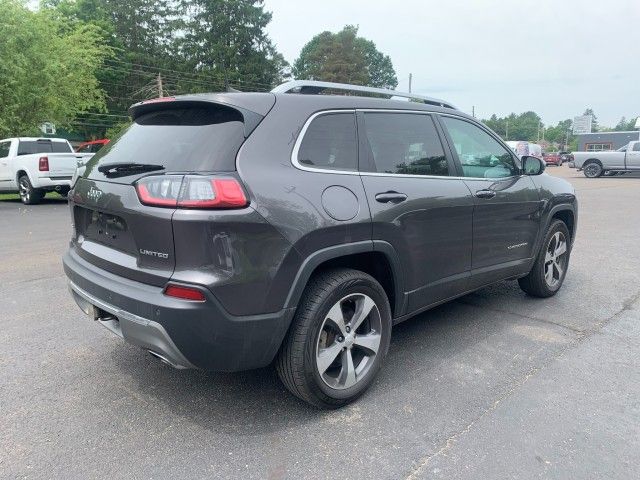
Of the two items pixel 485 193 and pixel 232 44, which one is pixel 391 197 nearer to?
pixel 485 193

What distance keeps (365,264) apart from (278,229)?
859 millimetres

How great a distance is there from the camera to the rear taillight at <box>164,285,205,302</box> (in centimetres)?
231

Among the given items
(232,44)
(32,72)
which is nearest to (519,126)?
(232,44)

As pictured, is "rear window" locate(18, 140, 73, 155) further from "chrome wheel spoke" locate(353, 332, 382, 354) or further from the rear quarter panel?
"chrome wheel spoke" locate(353, 332, 382, 354)

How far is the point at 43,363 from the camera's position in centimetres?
338

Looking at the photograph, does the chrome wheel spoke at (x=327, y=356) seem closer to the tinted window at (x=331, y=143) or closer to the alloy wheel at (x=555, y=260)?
the tinted window at (x=331, y=143)

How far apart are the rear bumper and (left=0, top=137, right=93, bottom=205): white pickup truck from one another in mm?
10932

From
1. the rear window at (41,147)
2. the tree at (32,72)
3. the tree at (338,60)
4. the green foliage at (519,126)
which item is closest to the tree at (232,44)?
the tree at (338,60)

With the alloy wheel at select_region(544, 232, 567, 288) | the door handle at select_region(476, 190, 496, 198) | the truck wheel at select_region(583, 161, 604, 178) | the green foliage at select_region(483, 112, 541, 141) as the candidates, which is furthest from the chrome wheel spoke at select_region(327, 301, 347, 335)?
the green foliage at select_region(483, 112, 541, 141)

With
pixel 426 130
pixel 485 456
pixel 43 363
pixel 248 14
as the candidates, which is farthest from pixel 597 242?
pixel 248 14

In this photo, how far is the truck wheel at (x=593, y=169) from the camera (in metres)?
25.5

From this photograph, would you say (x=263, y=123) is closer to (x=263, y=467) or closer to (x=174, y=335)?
(x=174, y=335)

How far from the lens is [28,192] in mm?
13086

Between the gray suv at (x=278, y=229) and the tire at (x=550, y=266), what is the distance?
1.29 m
